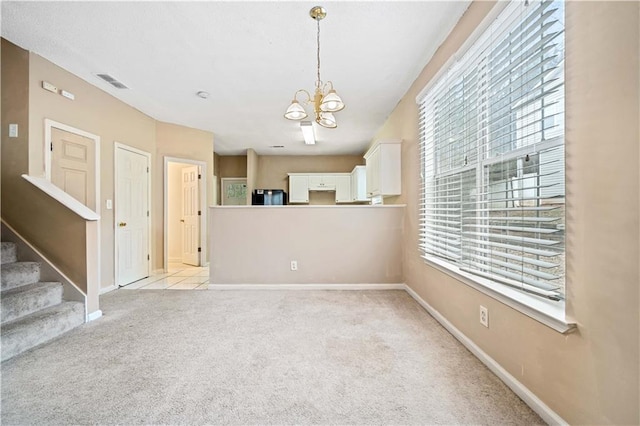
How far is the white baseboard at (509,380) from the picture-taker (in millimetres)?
1358

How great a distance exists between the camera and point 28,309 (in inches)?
93.2

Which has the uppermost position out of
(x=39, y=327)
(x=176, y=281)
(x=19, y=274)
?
(x=19, y=274)

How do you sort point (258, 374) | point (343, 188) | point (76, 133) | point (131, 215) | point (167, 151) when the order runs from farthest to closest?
point (343, 188)
point (167, 151)
point (131, 215)
point (76, 133)
point (258, 374)

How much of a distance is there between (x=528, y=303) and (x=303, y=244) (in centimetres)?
269

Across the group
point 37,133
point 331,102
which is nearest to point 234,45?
point 331,102

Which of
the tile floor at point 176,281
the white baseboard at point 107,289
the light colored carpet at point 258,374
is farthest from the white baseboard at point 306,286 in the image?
the white baseboard at point 107,289

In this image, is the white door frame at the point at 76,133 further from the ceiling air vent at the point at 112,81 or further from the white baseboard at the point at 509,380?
the white baseboard at the point at 509,380

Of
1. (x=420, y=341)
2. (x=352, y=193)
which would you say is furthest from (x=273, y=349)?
(x=352, y=193)

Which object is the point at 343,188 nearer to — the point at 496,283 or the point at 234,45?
the point at 234,45

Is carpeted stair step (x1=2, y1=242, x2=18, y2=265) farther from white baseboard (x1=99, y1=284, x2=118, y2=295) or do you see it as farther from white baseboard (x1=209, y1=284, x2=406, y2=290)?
white baseboard (x1=209, y1=284, x2=406, y2=290)

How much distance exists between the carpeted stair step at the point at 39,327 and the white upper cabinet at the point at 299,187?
5.09 m

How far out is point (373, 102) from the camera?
3.98 m

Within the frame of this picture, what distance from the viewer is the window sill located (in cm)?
128

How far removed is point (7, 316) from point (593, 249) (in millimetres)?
3933
